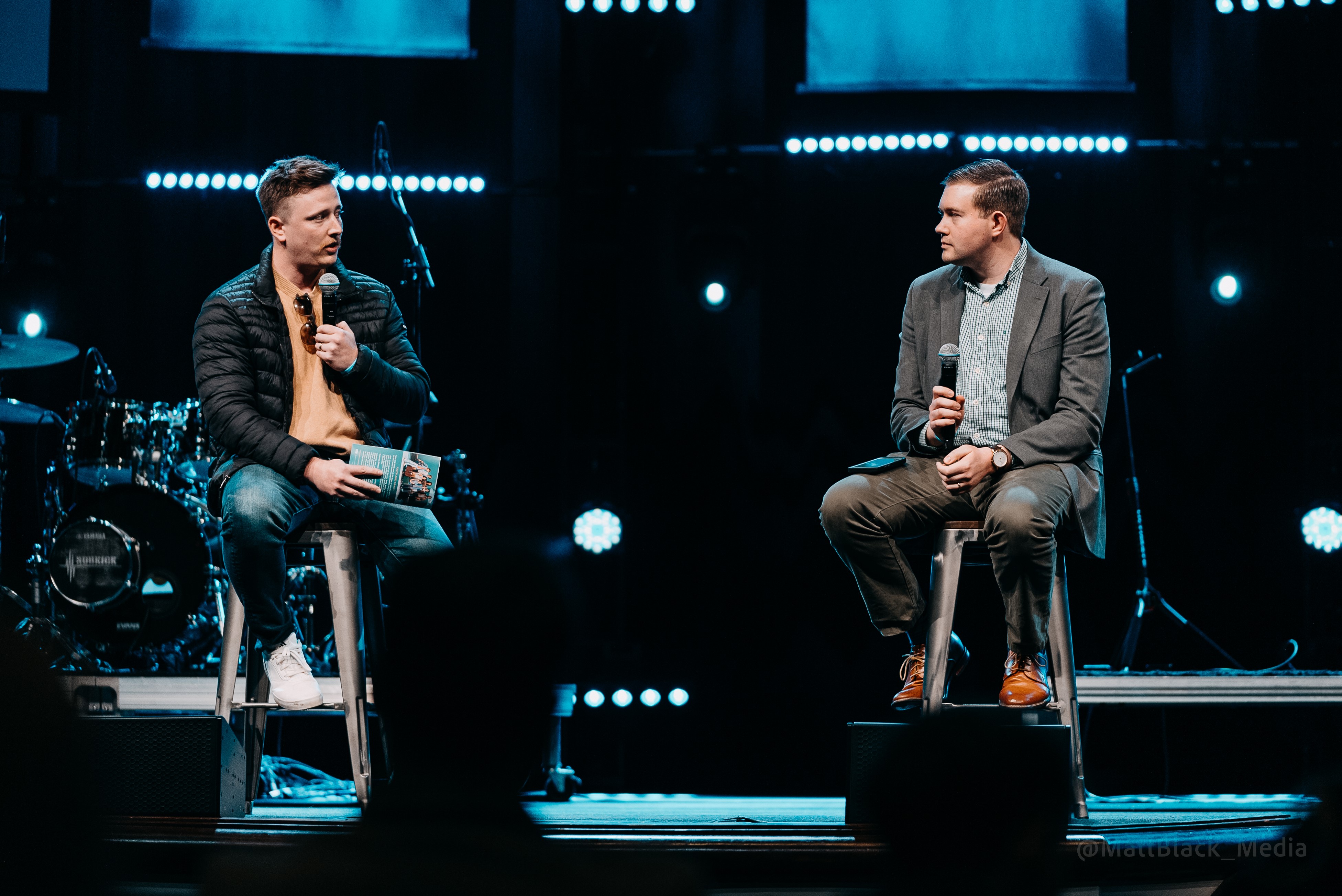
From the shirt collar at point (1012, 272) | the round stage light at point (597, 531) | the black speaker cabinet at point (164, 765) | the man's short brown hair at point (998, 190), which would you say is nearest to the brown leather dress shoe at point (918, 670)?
the shirt collar at point (1012, 272)

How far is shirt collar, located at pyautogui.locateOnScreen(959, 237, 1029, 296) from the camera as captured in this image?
3.03 m

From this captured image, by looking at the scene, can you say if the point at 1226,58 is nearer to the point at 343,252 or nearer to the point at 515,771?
the point at 343,252

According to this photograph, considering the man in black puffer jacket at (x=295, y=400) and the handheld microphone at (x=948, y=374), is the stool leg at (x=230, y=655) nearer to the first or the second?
the man in black puffer jacket at (x=295, y=400)

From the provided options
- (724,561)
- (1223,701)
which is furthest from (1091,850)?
(724,561)

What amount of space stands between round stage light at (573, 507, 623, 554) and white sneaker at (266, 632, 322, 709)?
244 cm

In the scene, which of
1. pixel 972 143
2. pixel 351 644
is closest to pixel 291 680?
pixel 351 644

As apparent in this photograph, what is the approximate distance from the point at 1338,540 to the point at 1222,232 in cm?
138

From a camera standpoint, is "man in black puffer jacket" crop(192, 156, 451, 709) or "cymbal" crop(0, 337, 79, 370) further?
"cymbal" crop(0, 337, 79, 370)

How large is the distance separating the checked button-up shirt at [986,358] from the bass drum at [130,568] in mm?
2963

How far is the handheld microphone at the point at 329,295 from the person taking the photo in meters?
2.93

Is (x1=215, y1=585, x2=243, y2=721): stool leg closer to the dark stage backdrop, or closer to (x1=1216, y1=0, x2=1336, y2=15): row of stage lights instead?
the dark stage backdrop

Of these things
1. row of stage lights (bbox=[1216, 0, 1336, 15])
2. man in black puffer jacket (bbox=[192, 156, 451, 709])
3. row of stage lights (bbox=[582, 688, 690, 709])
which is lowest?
row of stage lights (bbox=[582, 688, 690, 709])

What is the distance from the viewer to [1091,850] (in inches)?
84.5

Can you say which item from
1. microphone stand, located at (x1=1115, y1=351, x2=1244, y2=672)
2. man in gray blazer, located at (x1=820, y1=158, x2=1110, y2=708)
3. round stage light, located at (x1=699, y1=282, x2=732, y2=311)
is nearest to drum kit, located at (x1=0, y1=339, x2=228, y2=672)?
round stage light, located at (x1=699, y1=282, x2=732, y2=311)
